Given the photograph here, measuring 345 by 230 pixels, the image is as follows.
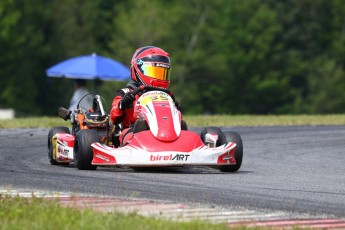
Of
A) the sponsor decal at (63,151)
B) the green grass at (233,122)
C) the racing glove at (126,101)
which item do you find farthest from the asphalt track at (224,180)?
the green grass at (233,122)

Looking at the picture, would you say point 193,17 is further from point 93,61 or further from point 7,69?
point 93,61

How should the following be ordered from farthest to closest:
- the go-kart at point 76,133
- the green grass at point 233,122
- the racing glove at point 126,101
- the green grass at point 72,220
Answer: the green grass at point 233,122
the go-kart at point 76,133
the racing glove at point 126,101
the green grass at point 72,220

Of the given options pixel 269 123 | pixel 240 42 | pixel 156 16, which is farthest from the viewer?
pixel 240 42

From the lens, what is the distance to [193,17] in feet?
A: 264

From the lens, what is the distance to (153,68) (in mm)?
14156

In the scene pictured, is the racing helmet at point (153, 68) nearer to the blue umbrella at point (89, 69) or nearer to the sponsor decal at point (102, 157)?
the sponsor decal at point (102, 157)

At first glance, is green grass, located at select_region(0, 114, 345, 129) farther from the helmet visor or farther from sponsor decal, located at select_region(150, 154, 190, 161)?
sponsor decal, located at select_region(150, 154, 190, 161)

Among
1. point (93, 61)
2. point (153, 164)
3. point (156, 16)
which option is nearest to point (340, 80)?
point (156, 16)

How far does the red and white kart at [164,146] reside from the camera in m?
12.8

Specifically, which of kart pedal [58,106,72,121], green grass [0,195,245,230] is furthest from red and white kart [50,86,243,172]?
green grass [0,195,245,230]

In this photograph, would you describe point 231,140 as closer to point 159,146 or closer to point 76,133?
point 159,146

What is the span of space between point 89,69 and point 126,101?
15.4m

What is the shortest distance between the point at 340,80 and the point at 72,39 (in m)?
19.4

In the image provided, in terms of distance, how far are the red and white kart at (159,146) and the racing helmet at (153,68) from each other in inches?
14.0
